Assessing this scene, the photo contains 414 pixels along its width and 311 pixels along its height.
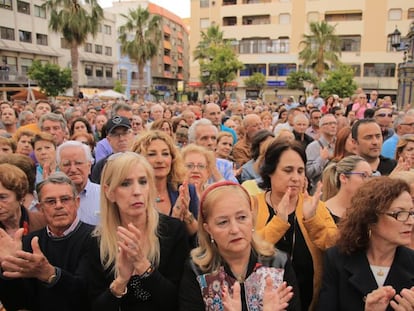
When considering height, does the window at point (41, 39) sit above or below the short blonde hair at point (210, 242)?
above

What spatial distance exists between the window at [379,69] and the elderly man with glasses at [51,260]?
45.4 m

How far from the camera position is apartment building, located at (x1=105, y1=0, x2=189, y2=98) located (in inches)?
2250

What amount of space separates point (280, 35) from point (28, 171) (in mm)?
44384

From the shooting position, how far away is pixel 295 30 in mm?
43438

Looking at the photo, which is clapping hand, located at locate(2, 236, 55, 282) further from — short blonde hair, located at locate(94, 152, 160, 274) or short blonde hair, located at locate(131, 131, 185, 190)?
short blonde hair, located at locate(131, 131, 185, 190)

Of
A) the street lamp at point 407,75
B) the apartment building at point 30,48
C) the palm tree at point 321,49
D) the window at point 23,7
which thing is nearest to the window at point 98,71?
the apartment building at point 30,48

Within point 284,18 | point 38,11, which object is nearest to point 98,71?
point 38,11

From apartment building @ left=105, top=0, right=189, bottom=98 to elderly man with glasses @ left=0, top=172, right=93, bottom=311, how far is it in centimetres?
5213

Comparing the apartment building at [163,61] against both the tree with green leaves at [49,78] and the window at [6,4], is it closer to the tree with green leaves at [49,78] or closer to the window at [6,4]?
the window at [6,4]

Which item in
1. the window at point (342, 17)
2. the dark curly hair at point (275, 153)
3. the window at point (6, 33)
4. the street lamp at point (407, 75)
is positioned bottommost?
the dark curly hair at point (275, 153)

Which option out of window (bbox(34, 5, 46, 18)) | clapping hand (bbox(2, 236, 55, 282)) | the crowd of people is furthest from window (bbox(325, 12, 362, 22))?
clapping hand (bbox(2, 236, 55, 282))

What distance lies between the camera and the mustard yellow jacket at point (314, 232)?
2664 millimetres

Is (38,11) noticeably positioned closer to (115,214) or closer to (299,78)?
(299,78)

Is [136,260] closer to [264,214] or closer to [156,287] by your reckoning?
[156,287]
